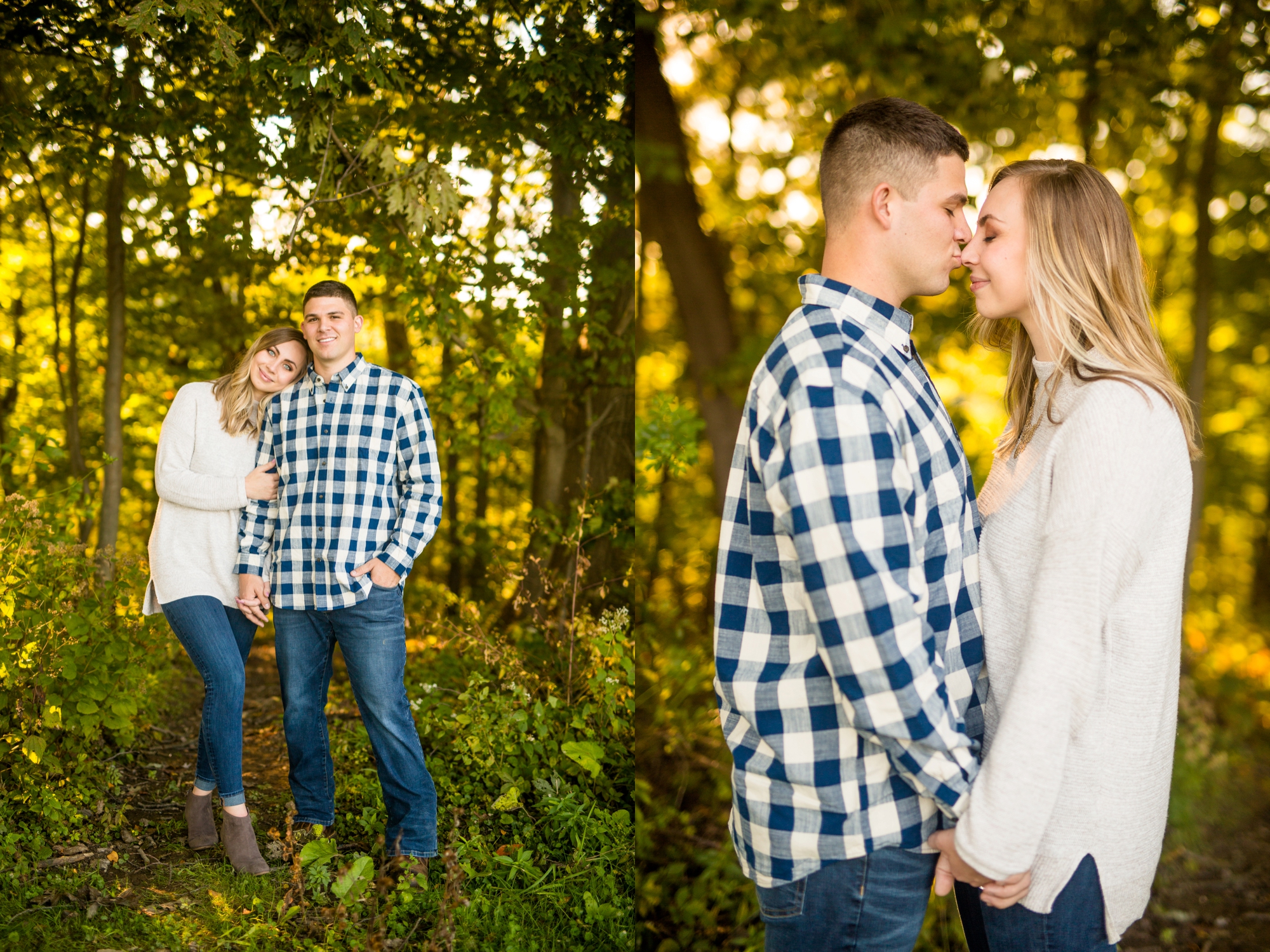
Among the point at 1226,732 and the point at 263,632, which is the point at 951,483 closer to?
the point at 263,632

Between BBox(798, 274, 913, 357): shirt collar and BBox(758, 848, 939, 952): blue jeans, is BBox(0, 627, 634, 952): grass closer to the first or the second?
BBox(758, 848, 939, 952): blue jeans

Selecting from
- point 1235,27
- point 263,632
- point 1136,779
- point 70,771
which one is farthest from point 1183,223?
point 70,771

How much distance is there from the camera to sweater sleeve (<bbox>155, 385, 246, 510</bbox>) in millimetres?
2270

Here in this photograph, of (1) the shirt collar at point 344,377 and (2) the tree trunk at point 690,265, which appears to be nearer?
(1) the shirt collar at point 344,377

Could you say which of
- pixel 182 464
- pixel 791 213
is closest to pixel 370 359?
pixel 182 464

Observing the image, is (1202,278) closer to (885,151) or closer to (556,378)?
(556,378)

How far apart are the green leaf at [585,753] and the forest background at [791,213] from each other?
77cm

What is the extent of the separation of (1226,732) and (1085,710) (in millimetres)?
5196

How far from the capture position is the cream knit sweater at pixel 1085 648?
1292 mm

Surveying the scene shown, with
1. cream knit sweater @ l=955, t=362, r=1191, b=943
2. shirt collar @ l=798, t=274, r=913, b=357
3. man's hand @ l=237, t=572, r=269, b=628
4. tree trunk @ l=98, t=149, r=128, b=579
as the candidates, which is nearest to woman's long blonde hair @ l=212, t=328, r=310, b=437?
tree trunk @ l=98, t=149, r=128, b=579

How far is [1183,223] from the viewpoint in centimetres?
610

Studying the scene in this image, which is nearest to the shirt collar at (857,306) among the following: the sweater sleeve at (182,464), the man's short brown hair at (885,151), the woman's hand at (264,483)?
the man's short brown hair at (885,151)

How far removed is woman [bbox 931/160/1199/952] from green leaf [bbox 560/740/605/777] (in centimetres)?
133

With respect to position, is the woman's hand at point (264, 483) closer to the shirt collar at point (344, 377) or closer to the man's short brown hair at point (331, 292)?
the shirt collar at point (344, 377)
